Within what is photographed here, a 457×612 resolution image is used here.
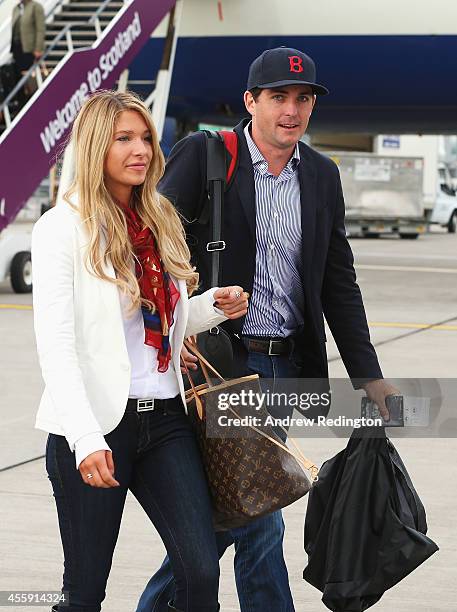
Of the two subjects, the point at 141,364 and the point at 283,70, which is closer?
the point at 141,364

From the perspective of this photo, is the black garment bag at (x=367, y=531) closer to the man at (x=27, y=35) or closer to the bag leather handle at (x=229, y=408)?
the bag leather handle at (x=229, y=408)

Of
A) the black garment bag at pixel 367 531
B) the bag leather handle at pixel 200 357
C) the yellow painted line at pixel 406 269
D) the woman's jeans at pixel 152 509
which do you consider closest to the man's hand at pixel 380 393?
the black garment bag at pixel 367 531

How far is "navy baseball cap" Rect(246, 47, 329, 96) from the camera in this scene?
3322 millimetres

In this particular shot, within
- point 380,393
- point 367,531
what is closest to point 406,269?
point 380,393

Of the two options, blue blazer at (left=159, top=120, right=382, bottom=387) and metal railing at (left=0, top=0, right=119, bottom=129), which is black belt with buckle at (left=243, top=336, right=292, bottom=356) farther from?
metal railing at (left=0, top=0, right=119, bottom=129)

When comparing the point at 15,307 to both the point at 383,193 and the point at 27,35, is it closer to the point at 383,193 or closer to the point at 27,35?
the point at 27,35

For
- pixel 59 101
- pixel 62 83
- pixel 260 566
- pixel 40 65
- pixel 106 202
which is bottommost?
pixel 260 566

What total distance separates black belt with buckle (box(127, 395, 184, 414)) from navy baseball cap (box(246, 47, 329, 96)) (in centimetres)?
94

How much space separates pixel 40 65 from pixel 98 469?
12.0 m

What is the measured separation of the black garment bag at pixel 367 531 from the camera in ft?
10.3

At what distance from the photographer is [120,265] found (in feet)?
9.32

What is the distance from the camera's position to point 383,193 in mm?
27172

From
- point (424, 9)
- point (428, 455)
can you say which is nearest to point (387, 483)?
point (428, 455)

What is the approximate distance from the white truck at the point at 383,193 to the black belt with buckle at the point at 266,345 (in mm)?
23622
